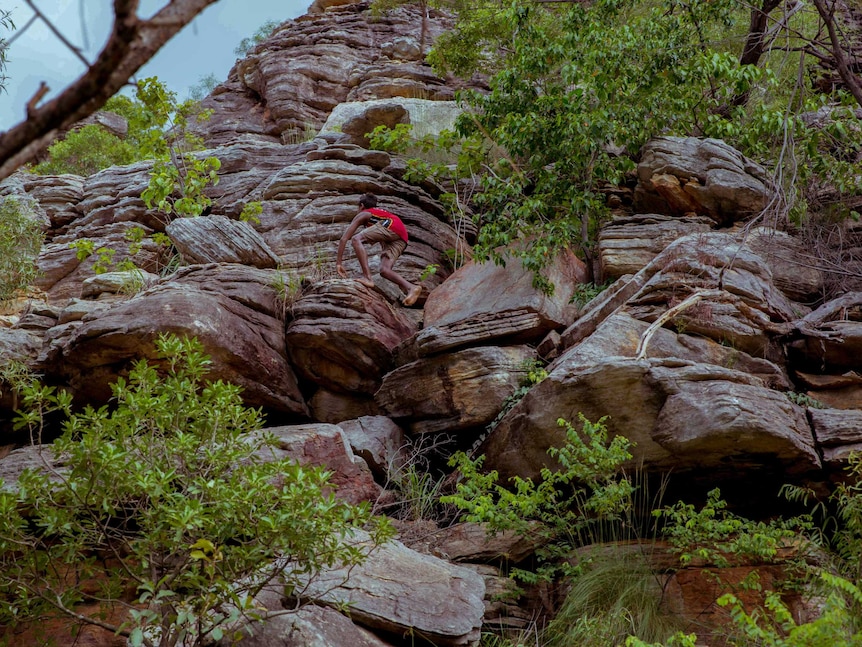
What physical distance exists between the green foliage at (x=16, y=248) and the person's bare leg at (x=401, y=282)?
5711 millimetres

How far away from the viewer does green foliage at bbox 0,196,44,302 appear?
12.1m

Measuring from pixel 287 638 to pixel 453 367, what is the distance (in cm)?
471

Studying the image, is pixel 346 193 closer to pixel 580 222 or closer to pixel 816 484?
pixel 580 222

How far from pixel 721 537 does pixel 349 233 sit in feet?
23.1

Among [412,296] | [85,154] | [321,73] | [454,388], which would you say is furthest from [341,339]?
[321,73]

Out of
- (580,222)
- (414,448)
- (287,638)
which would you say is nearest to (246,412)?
(287,638)

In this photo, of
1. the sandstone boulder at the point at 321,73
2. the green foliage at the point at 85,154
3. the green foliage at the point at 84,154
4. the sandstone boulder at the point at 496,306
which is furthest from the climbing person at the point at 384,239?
the green foliage at the point at 84,154

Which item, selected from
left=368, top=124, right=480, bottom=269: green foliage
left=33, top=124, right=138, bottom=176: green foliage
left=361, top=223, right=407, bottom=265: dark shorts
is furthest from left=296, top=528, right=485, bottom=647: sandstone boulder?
left=33, top=124, right=138, bottom=176: green foliage

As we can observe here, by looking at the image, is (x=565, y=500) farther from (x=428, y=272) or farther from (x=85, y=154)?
(x=85, y=154)

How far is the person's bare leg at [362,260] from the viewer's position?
10781 mm

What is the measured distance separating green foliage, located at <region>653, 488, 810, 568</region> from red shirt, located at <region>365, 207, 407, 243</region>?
638 centimetres

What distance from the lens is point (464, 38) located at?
56.2 ft

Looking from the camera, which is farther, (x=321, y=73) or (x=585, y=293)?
(x=321, y=73)

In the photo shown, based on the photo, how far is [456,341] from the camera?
30.8 feet
